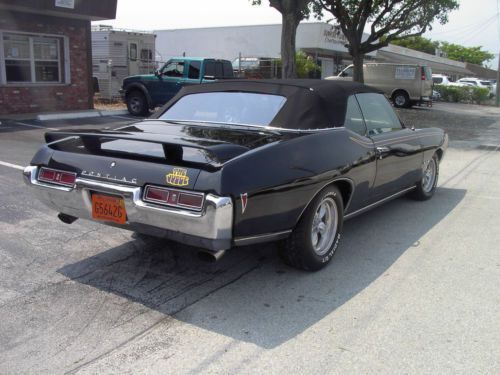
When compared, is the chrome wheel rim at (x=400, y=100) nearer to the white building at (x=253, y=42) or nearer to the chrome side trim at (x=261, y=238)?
the white building at (x=253, y=42)

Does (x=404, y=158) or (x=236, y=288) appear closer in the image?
(x=236, y=288)

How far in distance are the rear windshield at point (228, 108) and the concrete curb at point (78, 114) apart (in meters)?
9.77

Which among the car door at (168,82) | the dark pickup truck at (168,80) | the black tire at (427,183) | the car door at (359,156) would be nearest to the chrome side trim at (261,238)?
the car door at (359,156)

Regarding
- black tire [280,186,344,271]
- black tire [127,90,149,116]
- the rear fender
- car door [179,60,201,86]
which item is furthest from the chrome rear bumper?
black tire [127,90,149,116]

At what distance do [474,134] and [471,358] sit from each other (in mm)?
13157

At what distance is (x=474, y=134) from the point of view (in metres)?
14.7

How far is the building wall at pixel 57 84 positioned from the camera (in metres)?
13.8

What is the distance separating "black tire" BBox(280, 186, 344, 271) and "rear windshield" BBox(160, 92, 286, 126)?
0.82 m

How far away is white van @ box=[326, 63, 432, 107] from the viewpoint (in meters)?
22.8

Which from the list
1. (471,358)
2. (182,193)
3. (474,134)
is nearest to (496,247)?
(471,358)

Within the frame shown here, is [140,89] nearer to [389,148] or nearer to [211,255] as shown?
[389,148]

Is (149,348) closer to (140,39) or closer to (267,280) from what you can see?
(267,280)

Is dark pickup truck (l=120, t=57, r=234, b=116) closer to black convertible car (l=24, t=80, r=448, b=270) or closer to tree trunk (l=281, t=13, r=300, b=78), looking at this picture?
tree trunk (l=281, t=13, r=300, b=78)

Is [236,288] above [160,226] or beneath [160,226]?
beneath
